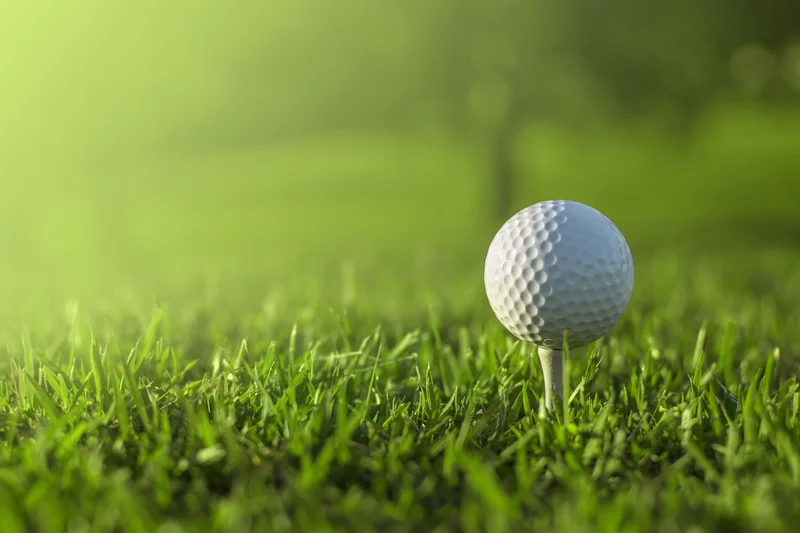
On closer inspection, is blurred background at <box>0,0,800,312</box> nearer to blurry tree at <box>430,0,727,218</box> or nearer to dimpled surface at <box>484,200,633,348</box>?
blurry tree at <box>430,0,727,218</box>

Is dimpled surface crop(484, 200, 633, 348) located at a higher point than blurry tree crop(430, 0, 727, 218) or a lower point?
lower

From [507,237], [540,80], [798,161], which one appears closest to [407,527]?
[507,237]

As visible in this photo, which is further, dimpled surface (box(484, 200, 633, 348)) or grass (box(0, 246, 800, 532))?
dimpled surface (box(484, 200, 633, 348))

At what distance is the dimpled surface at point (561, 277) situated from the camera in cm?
249

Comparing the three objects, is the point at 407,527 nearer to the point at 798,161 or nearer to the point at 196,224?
the point at 196,224

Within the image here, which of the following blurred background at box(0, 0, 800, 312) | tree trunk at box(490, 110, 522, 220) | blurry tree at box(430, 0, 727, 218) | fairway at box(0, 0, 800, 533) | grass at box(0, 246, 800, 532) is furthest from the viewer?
tree trunk at box(490, 110, 522, 220)

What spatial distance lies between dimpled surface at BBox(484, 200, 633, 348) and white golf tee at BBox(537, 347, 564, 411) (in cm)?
4

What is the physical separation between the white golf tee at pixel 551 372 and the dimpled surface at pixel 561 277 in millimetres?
43

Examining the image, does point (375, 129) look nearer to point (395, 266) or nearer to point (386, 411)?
point (395, 266)

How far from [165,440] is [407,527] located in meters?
0.80

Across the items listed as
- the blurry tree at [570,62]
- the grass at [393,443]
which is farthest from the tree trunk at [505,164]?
the grass at [393,443]

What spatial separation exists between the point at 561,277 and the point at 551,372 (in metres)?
0.35

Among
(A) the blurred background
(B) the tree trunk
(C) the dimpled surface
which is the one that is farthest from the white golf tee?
(B) the tree trunk

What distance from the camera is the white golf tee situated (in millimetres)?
2480
